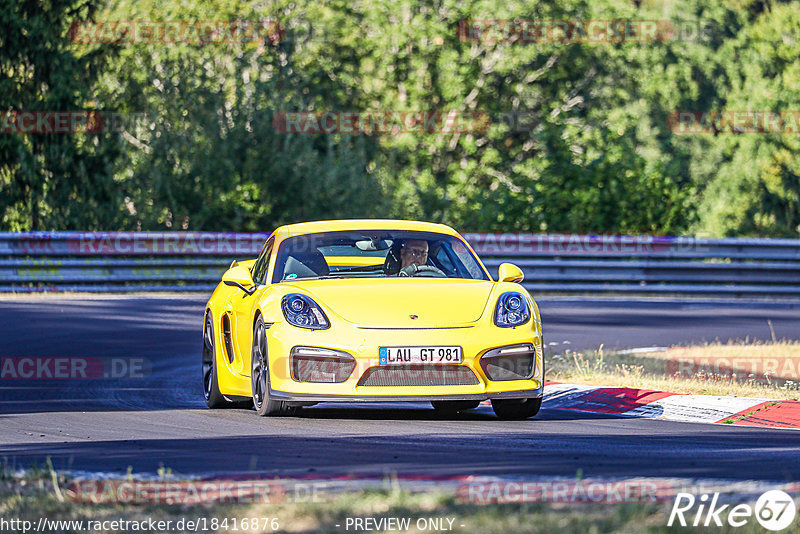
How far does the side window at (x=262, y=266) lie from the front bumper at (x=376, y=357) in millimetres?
1267

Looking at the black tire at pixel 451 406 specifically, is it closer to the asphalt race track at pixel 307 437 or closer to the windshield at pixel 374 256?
Answer: the asphalt race track at pixel 307 437

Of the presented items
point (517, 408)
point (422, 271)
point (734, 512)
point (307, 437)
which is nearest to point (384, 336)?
point (307, 437)

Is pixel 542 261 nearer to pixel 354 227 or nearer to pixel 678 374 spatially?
pixel 678 374

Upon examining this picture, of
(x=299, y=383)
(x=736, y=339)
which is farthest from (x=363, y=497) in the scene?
(x=736, y=339)

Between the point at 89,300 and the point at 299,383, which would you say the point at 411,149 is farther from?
the point at 299,383

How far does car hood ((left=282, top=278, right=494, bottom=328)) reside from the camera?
9133 millimetres

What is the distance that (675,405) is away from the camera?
10.3 m

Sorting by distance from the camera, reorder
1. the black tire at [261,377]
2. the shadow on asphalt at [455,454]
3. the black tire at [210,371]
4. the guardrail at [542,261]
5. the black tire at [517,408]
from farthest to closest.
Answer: the guardrail at [542,261]
the black tire at [210,371]
the black tire at [517,408]
the black tire at [261,377]
the shadow on asphalt at [455,454]

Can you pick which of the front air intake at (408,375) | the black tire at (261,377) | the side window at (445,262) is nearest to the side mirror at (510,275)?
the side window at (445,262)

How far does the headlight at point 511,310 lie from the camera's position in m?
9.32

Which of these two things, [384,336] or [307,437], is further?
[384,336]

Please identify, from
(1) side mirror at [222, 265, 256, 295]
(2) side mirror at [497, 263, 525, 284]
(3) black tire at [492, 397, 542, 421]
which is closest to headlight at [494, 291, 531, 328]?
(2) side mirror at [497, 263, 525, 284]

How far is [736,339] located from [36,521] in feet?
40.8

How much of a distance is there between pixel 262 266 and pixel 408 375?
216cm
